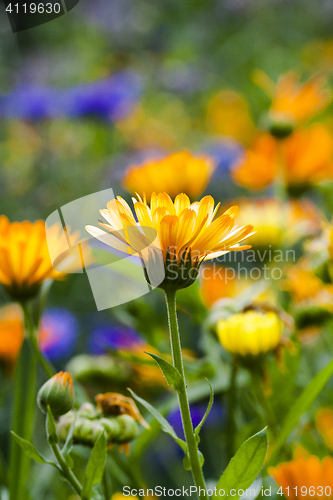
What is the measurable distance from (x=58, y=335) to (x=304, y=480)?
28cm

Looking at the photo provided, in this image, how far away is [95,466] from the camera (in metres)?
0.17

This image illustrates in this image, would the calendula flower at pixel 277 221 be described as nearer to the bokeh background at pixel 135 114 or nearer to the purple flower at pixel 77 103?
the bokeh background at pixel 135 114

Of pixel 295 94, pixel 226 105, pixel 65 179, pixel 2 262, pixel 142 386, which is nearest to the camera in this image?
pixel 2 262

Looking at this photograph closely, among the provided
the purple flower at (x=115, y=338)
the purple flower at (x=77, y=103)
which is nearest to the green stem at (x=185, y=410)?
the purple flower at (x=115, y=338)

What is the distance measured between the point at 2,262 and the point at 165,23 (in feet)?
3.90

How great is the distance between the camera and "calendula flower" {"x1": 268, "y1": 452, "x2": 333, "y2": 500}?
206 mm

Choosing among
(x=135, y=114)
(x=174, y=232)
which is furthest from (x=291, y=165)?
(x=135, y=114)

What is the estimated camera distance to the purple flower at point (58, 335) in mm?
427

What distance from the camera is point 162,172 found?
14.7 inches

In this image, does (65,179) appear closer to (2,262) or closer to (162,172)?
(162,172)

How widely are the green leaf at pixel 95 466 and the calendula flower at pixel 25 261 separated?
0.29 feet

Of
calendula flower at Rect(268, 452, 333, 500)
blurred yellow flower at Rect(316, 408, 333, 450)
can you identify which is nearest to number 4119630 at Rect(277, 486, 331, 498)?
calendula flower at Rect(268, 452, 333, 500)

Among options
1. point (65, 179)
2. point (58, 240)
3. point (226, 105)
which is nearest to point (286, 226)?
point (58, 240)

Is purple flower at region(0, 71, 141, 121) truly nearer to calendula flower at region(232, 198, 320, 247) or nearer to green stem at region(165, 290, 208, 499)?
calendula flower at region(232, 198, 320, 247)
